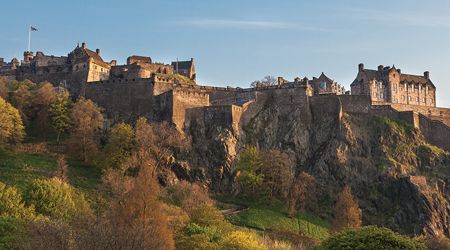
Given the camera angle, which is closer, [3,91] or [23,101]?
[23,101]

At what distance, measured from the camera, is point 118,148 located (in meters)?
78.4

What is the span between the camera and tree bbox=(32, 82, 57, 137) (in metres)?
89.6

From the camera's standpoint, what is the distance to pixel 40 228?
4069 cm

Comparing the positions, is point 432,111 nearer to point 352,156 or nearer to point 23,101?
point 352,156

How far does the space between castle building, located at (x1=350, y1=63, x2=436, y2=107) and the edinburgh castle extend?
Answer: 43.2 inches

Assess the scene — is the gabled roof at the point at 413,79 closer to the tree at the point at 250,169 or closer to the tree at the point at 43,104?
the tree at the point at 250,169

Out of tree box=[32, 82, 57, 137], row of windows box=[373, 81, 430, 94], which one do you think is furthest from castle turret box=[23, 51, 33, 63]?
row of windows box=[373, 81, 430, 94]

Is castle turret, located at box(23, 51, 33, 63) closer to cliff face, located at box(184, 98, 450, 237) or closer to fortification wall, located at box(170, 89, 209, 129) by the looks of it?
fortification wall, located at box(170, 89, 209, 129)

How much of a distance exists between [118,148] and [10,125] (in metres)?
14.8

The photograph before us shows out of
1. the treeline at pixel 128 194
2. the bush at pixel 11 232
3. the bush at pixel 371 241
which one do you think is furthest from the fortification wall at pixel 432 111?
the bush at pixel 11 232

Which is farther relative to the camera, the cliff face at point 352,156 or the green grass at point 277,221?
the cliff face at point 352,156

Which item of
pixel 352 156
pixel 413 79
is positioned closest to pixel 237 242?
pixel 352 156

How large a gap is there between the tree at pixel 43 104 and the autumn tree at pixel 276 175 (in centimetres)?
3158

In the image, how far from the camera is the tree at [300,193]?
7919 centimetres
